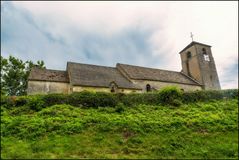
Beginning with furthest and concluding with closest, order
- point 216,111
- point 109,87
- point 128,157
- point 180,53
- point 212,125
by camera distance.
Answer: point 180,53 < point 109,87 < point 216,111 < point 212,125 < point 128,157

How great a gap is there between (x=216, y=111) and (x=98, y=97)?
10.1m

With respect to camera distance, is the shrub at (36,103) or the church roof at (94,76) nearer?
the shrub at (36,103)

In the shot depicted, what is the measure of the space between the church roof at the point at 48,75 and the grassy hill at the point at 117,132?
8.80 meters

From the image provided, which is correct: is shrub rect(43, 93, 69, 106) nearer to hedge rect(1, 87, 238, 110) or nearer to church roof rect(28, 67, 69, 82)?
hedge rect(1, 87, 238, 110)

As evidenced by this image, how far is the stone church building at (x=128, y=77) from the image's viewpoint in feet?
84.1

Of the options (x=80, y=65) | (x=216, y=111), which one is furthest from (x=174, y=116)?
(x=80, y=65)

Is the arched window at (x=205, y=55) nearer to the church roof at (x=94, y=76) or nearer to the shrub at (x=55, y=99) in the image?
the church roof at (x=94, y=76)

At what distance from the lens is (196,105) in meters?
19.9

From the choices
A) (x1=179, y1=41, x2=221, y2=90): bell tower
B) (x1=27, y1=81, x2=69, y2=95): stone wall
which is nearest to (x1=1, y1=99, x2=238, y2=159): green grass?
(x1=27, y1=81, x2=69, y2=95): stone wall

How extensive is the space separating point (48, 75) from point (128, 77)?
35.7 ft

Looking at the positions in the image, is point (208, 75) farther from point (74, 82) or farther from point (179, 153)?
point (179, 153)

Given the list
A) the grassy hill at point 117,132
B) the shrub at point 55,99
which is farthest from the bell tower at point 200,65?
the shrub at point 55,99

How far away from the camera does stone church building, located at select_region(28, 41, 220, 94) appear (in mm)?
25634

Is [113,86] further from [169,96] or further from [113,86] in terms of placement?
[169,96]
